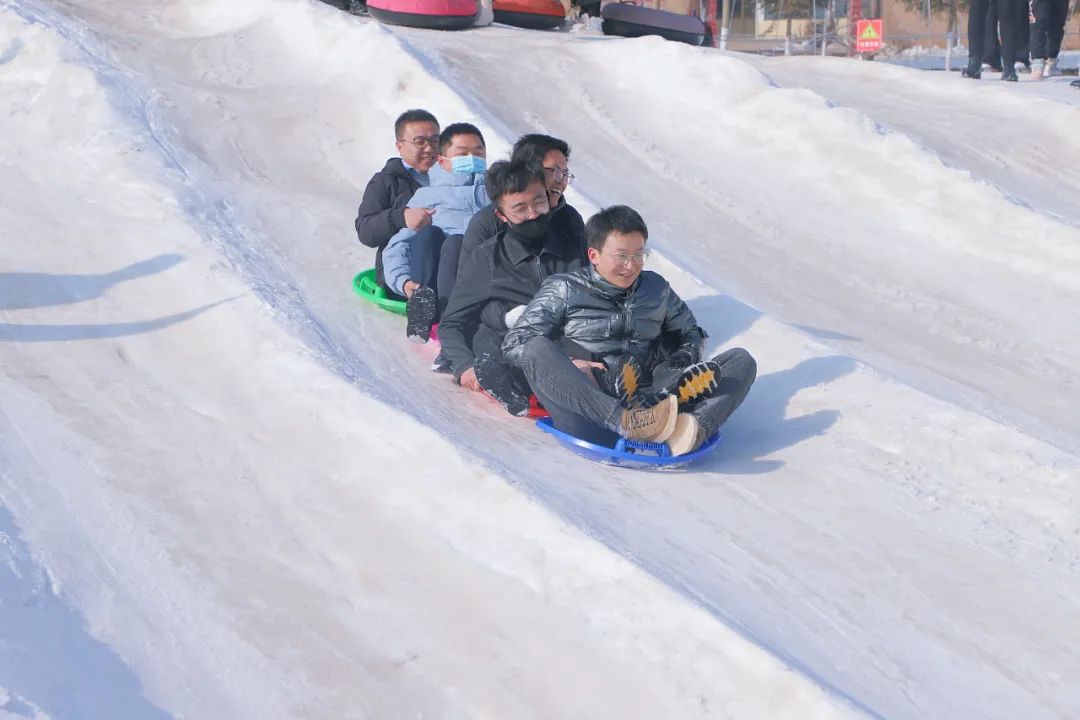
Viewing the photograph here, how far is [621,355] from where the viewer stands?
164 inches

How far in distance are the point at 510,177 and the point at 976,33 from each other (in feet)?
27.1

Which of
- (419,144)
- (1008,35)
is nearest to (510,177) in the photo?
(419,144)

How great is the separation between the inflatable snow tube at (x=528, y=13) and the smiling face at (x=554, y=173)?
8.85 m

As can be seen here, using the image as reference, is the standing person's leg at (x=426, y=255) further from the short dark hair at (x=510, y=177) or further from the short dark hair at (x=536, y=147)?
the short dark hair at (x=510, y=177)

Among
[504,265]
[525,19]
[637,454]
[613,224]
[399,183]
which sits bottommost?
[637,454]

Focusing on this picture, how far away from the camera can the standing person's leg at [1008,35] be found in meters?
10.9

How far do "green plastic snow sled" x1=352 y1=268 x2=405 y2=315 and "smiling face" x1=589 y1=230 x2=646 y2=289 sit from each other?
4.38 ft

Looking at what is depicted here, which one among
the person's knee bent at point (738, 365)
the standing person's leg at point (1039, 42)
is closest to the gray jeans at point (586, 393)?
the person's knee bent at point (738, 365)

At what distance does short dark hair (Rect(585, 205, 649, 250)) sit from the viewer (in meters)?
3.98

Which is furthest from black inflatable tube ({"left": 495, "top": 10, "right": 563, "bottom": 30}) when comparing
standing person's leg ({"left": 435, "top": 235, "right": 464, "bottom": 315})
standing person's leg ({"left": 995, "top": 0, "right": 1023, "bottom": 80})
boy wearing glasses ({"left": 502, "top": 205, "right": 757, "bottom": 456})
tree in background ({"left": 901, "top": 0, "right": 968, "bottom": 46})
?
boy wearing glasses ({"left": 502, "top": 205, "right": 757, "bottom": 456})

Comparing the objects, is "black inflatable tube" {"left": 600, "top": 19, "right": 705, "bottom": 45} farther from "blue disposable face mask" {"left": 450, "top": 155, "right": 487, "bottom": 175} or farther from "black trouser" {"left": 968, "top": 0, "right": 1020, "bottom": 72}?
"blue disposable face mask" {"left": 450, "top": 155, "right": 487, "bottom": 175}

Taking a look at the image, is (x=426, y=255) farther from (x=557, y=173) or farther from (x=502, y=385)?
(x=502, y=385)

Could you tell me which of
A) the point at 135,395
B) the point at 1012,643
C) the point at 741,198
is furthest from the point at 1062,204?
the point at 135,395

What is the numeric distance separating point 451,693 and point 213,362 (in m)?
2.03
